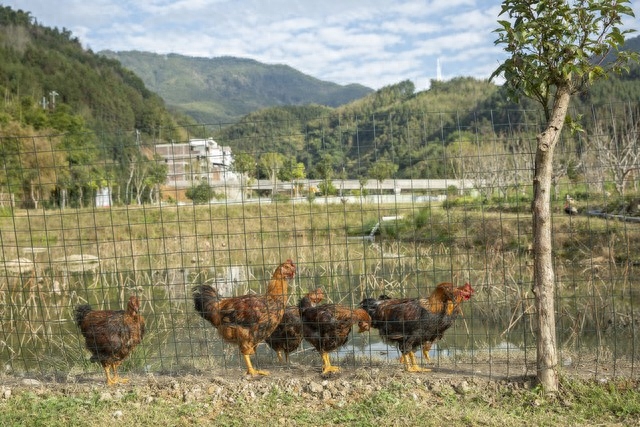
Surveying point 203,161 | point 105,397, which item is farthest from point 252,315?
point 203,161

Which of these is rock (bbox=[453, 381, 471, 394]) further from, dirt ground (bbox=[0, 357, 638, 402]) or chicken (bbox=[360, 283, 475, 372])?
chicken (bbox=[360, 283, 475, 372])

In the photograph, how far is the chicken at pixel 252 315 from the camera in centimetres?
604

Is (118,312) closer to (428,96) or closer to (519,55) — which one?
(519,55)

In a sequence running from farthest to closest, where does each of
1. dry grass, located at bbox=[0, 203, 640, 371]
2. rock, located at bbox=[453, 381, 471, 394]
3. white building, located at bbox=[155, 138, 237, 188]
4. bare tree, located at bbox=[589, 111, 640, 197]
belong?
bare tree, located at bbox=[589, 111, 640, 197]
dry grass, located at bbox=[0, 203, 640, 371]
white building, located at bbox=[155, 138, 237, 188]
rock, located at bbox=[453, 381, 471, 394]

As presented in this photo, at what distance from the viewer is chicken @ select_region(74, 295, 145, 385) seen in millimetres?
5934

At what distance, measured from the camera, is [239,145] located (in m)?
6.94

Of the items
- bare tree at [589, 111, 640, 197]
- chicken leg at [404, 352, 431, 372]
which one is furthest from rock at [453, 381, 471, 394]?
bare tree at [589, 111, 640, 197]

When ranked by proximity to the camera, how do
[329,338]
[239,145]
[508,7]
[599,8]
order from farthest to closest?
[239,145] < [329,338] < [508,7] < [599,8]

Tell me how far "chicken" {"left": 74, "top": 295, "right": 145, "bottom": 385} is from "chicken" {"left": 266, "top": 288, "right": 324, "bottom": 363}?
1510 mm

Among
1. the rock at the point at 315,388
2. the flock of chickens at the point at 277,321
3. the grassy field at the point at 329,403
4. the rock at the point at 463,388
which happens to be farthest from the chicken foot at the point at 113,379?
the rock at the point at 463,388

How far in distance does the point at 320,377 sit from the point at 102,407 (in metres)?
2.02

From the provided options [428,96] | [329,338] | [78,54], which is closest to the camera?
[329,338]

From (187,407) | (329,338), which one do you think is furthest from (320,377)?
(187,407)

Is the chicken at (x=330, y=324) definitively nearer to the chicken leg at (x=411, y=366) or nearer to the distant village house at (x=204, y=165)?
the chicken leg at (x=411, y=366)
